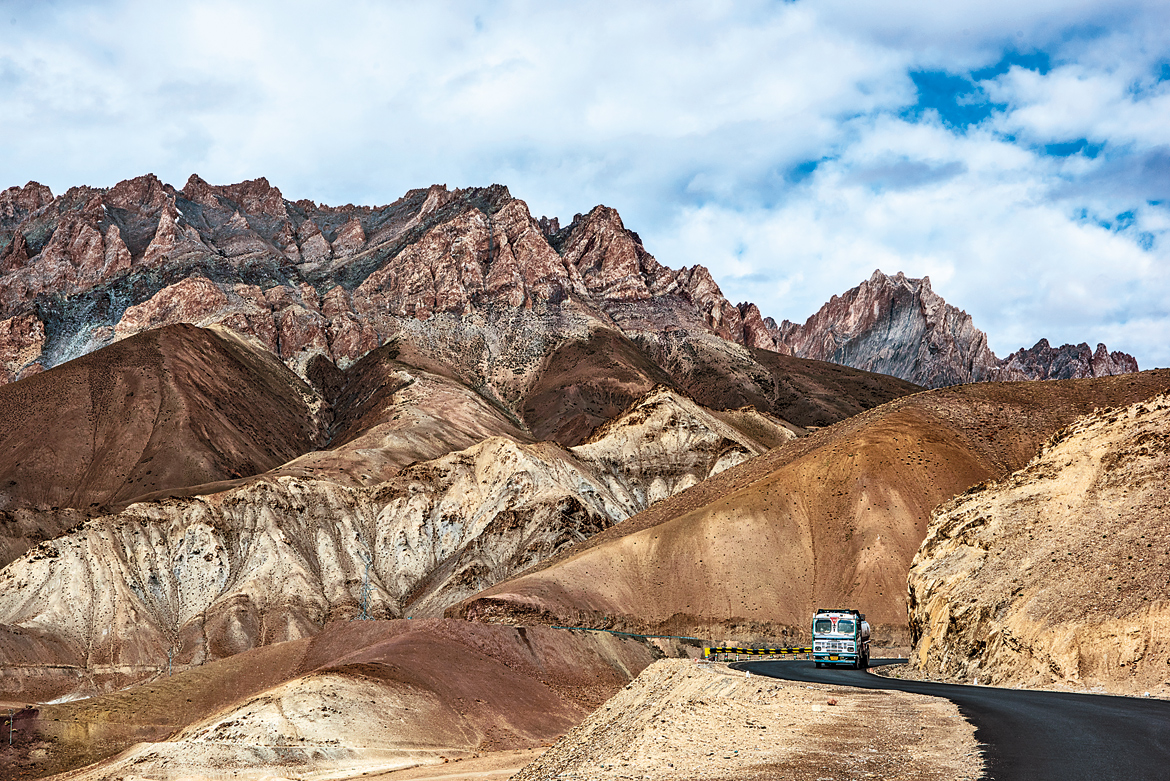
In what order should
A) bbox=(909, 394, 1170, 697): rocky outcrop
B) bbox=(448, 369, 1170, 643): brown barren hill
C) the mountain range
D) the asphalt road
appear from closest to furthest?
the asphalt road, bbox=(909, 394, 1170, 697): rocky outcrop, the mountain range, bbox=(448, 369, 1170, 643): brown barren hill

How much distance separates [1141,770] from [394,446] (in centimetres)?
15187

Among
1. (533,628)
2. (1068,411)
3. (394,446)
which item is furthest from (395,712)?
(394,446)

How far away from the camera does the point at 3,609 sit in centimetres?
11262

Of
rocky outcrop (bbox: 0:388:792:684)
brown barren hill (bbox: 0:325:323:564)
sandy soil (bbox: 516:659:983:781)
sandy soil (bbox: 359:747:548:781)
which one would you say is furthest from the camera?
brown barren hill (bbox: 0:325:323:564)

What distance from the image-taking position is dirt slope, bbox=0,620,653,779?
163ft

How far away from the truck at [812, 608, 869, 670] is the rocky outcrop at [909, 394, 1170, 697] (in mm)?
2747

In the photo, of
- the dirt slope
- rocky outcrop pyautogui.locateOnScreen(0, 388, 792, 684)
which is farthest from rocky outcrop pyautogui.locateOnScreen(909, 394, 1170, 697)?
rocky outcrop pyautogui.locateOnScreen(0, 388, 792, 684)

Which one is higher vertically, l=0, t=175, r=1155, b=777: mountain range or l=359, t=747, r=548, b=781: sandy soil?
l=0, t=175, r=1155, b=777: mountain range

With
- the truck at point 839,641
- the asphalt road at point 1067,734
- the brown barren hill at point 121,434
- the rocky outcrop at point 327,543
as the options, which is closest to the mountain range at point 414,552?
the rocky outcrop at point 327,543

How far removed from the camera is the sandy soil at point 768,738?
19.6 metres

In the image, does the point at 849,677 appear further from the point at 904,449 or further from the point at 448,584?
the point at 448,584

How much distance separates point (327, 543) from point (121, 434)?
59582 millimetres

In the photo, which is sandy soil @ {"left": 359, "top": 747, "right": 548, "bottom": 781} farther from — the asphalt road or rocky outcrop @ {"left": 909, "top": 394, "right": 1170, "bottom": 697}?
the asphalt road

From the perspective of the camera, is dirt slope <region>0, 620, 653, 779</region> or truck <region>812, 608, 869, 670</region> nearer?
truck <region>812, 608, 869, 670</region>
